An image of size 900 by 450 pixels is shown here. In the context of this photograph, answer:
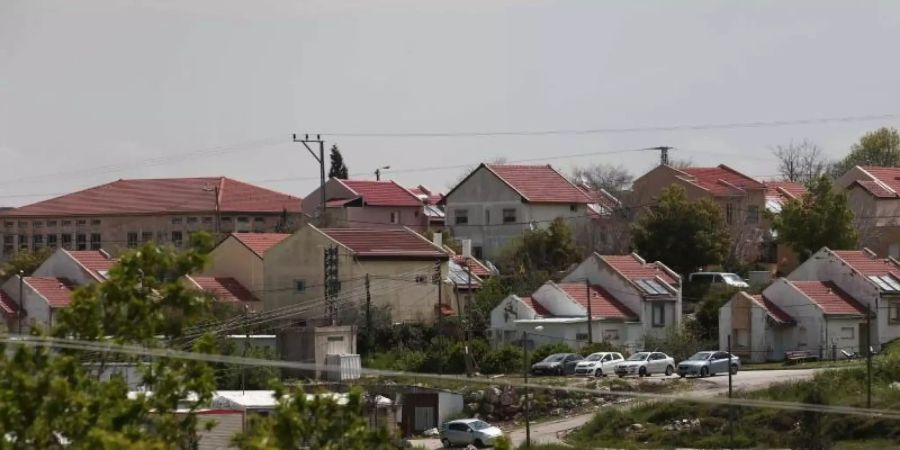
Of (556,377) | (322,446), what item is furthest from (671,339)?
(322,446)

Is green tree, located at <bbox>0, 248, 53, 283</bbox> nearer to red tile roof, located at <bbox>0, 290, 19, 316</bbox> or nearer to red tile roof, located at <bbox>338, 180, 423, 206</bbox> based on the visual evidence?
red tile roof, located at <bbox>0, 290, 19, 316</bbox>

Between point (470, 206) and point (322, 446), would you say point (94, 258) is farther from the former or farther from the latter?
point (322, 446)

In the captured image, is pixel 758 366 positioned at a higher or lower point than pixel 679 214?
lower

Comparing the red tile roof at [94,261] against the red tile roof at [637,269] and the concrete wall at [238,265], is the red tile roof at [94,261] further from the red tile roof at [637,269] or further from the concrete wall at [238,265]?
the red tile roof at [637,269]

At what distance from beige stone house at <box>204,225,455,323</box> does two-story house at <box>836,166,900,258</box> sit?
837 inches

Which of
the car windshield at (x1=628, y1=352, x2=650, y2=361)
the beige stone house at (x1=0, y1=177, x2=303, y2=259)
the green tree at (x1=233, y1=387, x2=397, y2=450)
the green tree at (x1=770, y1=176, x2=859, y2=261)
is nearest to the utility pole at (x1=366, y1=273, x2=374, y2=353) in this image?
the car windshield at (x1=628, y1=352, x2=650, y2=361)

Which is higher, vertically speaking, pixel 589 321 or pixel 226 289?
pixel 226 289

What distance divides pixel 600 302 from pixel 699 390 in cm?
1487

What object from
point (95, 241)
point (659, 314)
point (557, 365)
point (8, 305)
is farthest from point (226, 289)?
point (95, 241)

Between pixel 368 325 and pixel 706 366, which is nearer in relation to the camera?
pixel 706 366

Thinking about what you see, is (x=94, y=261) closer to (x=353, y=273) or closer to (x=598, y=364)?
(x=353, y=273)

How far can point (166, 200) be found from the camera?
109625mm

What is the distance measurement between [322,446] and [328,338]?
44536 mm

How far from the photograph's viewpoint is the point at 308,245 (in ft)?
241
